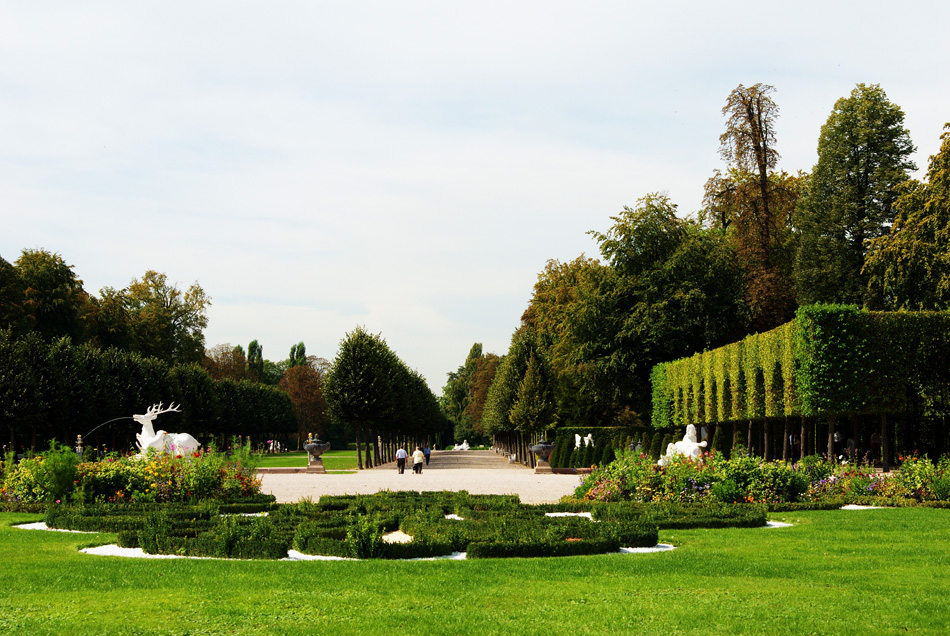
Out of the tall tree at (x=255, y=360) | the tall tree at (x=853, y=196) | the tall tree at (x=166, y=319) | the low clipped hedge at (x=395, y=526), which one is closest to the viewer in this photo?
the low clipped hedge at (x=395, y=526)

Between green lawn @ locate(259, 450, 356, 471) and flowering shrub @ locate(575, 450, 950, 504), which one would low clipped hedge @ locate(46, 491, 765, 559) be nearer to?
flowering shrub @ locate(575, 450, 950, 504)

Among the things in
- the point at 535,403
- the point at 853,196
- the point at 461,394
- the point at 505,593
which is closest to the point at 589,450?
the point at 535,403

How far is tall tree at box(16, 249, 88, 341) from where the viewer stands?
55.4 metres

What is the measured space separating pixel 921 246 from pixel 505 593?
110ft

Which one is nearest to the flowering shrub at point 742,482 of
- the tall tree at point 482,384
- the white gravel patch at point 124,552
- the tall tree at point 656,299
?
the white gravel patch at point 124,552

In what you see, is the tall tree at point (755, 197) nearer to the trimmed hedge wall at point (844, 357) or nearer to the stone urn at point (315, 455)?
the trimmed hedge wall at point (844, 357)

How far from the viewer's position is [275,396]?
98.4 m

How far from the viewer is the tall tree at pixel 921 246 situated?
35750 mm

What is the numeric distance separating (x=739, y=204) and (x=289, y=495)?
3502 cm

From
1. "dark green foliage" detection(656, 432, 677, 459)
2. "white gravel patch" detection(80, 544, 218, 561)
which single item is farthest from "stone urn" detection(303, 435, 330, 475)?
"white gravel patch" detection(80, 544, 218, 561)

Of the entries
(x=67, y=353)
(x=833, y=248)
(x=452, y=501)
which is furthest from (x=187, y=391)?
(x=452, y=501)

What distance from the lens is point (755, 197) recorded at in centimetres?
5028

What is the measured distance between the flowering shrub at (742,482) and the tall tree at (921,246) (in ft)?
59.9

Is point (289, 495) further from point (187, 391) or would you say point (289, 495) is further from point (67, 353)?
point (187, 391)
